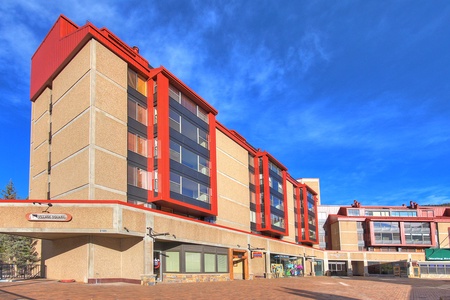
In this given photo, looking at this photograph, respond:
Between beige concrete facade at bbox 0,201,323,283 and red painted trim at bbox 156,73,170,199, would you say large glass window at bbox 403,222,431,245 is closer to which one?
beige concrete facade at bbox 0,201,323,283

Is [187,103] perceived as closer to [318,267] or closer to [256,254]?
[256,254]

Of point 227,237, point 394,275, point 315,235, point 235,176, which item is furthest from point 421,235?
point 227,237

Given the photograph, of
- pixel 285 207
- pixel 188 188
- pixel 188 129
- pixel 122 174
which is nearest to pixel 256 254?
pixel 188 188

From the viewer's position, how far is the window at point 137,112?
38.3m

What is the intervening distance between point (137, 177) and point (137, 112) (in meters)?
5.91

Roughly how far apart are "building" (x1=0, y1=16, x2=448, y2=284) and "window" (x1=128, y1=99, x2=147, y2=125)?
0.13 metres

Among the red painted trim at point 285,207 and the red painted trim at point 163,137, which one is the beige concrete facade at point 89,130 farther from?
the red painted trim at point 285,207

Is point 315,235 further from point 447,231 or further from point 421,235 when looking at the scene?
point 447,231

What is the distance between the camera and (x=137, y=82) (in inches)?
1567

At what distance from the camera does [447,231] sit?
3575 inches

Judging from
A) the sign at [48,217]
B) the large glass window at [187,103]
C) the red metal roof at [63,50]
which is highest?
the red metal roof at [63,50]

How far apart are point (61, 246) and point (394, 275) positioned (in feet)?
217

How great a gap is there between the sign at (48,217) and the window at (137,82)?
14.5 metres

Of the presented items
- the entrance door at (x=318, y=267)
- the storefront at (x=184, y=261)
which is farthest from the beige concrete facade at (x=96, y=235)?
the entrance door at (x=318, y=267)
